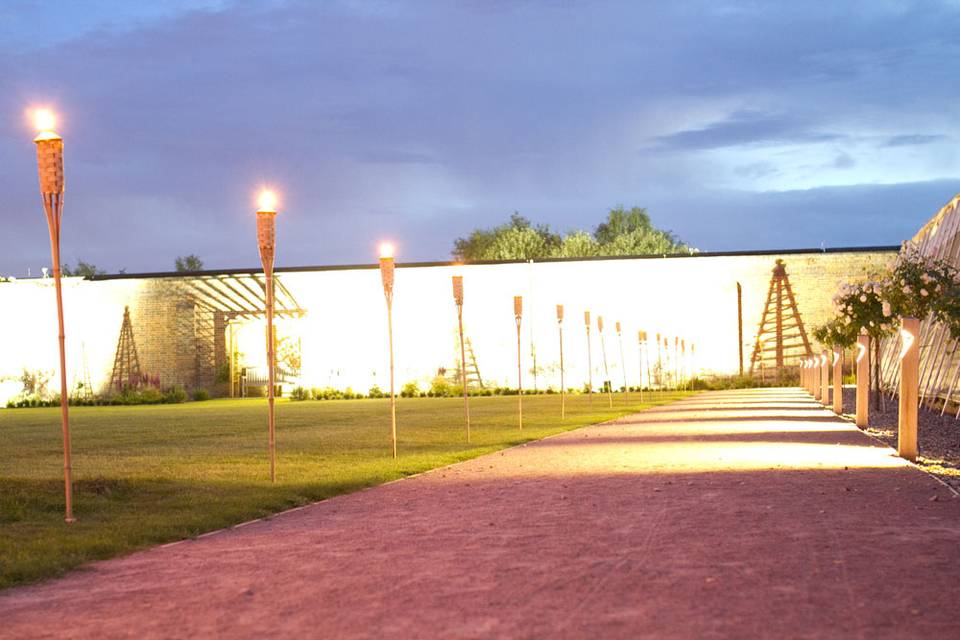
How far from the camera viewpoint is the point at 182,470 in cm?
1497

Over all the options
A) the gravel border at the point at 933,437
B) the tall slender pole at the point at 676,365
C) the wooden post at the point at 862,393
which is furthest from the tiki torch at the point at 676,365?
the wooden post at the point at 862,393

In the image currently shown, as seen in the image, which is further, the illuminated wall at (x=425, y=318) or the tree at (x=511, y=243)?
the tree at (x=511, y=243)

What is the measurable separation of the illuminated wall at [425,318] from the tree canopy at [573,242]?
27.5 m

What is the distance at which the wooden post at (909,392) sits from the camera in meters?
14.7

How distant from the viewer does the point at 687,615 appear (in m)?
5.86

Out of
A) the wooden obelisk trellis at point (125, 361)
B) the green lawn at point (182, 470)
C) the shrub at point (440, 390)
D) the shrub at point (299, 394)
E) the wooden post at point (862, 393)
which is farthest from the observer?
the wooden obelisk trellis at point (125, 361)

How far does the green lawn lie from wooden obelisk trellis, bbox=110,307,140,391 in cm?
2719

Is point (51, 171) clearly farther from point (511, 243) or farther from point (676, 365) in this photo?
point (511, 243)

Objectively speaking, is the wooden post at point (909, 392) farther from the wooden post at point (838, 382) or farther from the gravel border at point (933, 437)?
the wooden post at point (838, 382)

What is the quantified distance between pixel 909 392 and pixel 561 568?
8534 mm

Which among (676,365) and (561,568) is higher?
(676,365)

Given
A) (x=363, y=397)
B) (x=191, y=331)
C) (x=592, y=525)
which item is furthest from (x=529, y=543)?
(x=191, y=331)

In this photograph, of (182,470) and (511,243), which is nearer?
(182,470)

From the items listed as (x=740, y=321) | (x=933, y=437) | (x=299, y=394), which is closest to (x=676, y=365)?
(x=740, y=321)
